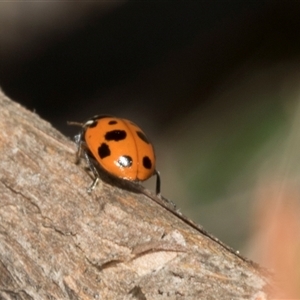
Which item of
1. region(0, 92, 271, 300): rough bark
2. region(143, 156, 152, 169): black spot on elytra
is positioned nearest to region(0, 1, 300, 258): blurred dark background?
region(143, 156, 152, 169): black spot on elytra

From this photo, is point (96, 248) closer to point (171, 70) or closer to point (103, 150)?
point (103, 150)

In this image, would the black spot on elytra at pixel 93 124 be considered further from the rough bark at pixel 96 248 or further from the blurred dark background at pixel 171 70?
the blurred dark background at pixel 171 70

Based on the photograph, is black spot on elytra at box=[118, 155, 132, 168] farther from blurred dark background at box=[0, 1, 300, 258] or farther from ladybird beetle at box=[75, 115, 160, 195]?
blurred dark background at box=[0, 1, 300, 258]

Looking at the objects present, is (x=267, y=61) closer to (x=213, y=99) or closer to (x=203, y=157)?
(x=213, y=99)

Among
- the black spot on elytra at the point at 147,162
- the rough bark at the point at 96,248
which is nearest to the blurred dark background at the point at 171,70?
the black spot on elytra at the point at 147,162

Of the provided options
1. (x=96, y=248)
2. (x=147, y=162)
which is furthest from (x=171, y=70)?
(x=96, y=248)

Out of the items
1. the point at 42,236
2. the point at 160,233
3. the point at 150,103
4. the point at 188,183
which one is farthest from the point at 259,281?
the point at 150,103
